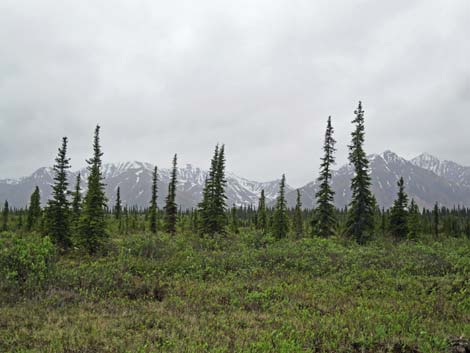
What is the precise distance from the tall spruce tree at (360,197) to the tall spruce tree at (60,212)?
28856 millimetres

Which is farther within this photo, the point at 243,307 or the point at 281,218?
the point at 281,218

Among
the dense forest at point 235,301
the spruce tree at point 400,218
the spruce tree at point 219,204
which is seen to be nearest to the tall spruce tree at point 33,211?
the spruce tree at point 219,204

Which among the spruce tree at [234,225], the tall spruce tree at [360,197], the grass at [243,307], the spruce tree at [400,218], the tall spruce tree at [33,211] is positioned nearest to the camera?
the grass at [243,307]

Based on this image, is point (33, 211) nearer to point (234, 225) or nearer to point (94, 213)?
point (234, 225)

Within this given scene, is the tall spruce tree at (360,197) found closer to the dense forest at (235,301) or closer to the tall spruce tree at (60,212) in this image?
the dense forest at (235,301)

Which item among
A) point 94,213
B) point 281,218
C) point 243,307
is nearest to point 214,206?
point 281,218

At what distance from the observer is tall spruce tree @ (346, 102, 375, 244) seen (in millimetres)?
33000

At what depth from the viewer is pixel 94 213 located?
27.8 m

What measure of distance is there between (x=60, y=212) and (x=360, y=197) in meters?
30.7

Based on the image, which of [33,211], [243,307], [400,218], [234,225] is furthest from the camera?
[234,225]

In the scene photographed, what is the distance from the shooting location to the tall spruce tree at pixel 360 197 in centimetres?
3300

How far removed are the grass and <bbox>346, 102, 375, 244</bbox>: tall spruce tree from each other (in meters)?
16.6

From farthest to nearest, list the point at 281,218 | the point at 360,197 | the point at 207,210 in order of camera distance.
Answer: the point at 281,218 < the point at 207,210 < the point at 360,197

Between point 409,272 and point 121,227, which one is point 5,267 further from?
point 121,227
